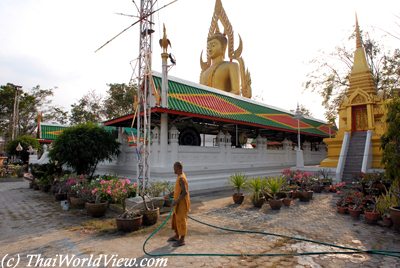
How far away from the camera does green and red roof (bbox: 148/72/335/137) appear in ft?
38.8

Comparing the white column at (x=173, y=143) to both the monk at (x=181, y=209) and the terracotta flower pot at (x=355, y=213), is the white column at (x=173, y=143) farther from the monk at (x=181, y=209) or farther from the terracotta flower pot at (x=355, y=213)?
the terracotta flower pot at (x=355, y=213)

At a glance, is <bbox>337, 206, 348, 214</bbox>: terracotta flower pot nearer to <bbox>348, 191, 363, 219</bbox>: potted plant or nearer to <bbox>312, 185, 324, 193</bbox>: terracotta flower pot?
<bbox>348, 191, 363, 219</bbox>: potted plant

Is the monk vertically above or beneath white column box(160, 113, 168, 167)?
beneath

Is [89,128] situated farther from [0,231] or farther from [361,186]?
Result: [361,186]

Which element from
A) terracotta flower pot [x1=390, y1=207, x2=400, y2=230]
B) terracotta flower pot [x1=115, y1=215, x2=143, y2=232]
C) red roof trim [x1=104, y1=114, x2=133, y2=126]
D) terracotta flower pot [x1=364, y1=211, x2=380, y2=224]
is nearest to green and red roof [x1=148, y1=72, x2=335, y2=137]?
red roof trim [x1=104, y1=114, x2=133, y2=126]

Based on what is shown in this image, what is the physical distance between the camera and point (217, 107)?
1405 centimetres

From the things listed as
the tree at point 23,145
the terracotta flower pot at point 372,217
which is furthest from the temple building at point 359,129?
the tree at point 23,145

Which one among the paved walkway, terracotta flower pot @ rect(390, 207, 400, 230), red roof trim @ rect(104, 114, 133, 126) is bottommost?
the paved walkway

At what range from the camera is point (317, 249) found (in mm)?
5078

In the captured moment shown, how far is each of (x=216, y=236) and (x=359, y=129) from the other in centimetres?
1460

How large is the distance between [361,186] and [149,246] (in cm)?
890

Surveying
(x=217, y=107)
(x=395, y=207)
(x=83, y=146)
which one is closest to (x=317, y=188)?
(x=395, y=207)

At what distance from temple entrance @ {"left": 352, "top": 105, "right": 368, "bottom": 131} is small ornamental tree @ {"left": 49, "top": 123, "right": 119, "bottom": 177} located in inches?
570

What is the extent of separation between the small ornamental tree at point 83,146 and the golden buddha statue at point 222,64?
48.8 feet
